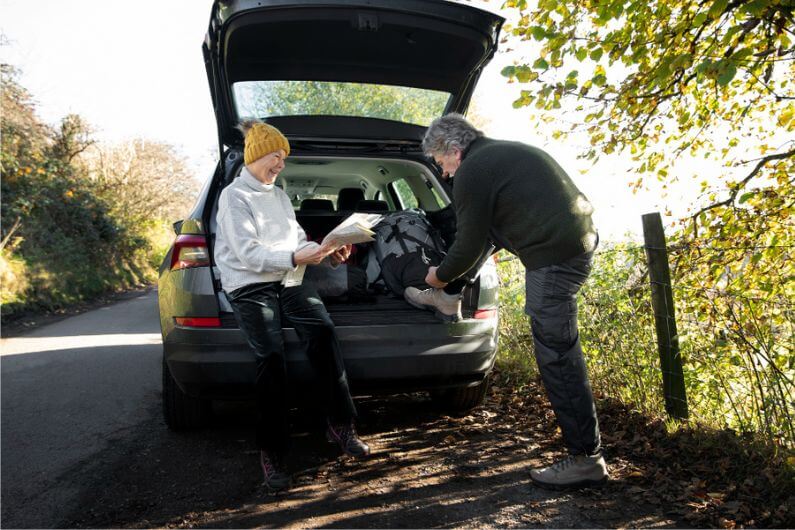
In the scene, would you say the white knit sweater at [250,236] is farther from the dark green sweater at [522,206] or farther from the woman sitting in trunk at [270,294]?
the dark green sweater at [522,206]

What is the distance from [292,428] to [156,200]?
16577 mm

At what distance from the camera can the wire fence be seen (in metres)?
2.93

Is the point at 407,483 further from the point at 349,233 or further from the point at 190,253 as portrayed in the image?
the point at 190,253

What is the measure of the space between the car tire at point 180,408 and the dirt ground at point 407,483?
0.09m

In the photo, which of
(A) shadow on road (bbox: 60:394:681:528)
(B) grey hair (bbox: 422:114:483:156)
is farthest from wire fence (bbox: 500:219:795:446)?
(B) grey hair (bbox: 422:114:483:156)

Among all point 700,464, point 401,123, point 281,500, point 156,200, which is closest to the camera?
point 281,500

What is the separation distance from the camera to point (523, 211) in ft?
8.95

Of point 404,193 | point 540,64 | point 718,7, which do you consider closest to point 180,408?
point 404,193

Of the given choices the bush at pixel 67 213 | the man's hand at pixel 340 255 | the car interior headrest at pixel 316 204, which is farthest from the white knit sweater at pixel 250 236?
the bush at pixel 67 213

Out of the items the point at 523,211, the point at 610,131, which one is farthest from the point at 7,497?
the point at 610,131

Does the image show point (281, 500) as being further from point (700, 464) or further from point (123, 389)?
point (123, 389)

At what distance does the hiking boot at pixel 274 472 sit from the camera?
2.74 meters

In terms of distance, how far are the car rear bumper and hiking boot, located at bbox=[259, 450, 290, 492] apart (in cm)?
33

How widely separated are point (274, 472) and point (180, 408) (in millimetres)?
1000
